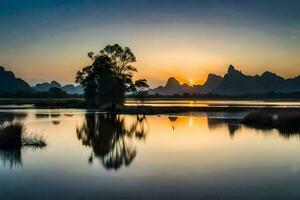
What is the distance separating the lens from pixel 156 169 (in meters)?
19.1

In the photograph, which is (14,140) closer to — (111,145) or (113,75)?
(111,145)

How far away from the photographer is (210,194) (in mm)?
14000

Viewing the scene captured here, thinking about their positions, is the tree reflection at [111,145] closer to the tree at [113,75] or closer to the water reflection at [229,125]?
the water reflection at [229,125]

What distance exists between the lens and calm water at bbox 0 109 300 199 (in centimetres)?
1441

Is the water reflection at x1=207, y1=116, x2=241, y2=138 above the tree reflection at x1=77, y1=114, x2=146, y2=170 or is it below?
above

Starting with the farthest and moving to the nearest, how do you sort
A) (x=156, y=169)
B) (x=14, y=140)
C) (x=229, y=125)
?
(x=229, y=125) < (x=14, y=140) < (x=156, y=169)

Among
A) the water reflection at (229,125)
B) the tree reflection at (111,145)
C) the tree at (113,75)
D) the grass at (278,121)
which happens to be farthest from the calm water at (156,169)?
the tree at (113,75)

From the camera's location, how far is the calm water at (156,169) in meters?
14.4

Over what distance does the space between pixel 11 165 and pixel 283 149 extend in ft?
56.7

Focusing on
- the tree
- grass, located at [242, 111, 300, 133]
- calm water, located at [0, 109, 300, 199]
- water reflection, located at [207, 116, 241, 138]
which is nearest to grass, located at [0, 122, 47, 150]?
calm water, located at [0, 109, 300, 199]

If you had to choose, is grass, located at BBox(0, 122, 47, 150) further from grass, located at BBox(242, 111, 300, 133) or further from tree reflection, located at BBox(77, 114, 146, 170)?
grass, located at BBox(242, 111, 300, 133)

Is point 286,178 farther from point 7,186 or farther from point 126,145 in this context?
point 126,145

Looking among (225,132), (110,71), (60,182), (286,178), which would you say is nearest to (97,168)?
(60,182)

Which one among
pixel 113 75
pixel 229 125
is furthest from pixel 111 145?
pixel 113 75
